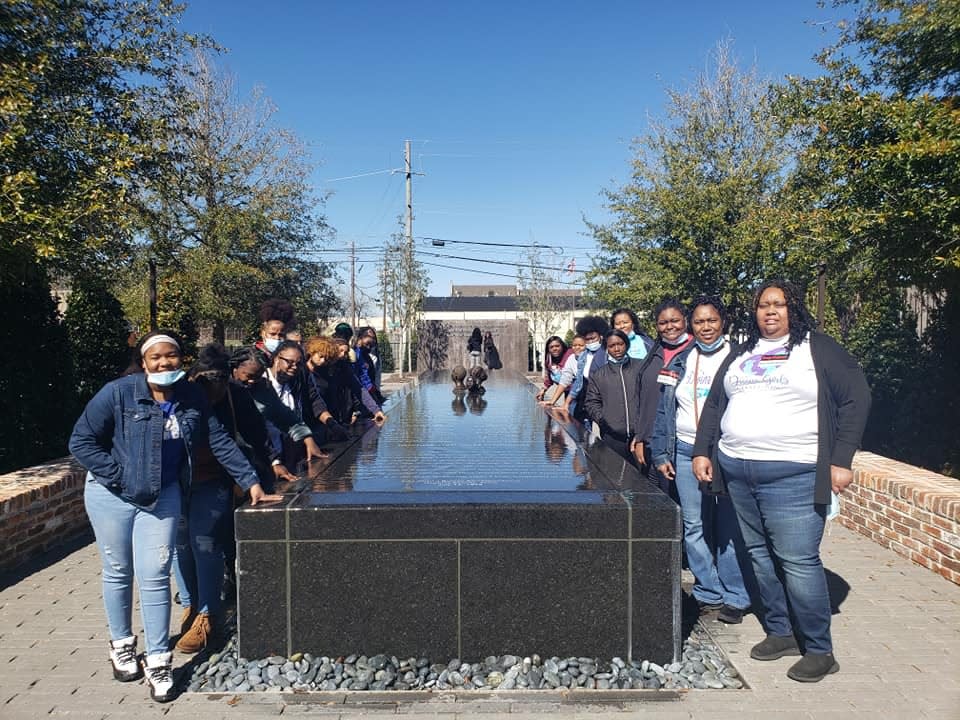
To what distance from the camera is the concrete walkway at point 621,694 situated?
3539 millimetres

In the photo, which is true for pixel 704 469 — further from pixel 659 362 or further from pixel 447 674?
pixel 447 674

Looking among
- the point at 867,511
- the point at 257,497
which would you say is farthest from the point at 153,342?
the point at 867,511

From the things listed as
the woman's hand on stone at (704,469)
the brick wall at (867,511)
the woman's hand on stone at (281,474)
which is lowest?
the brick wall at (867,511)

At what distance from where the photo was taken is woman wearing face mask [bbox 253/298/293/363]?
5711mm

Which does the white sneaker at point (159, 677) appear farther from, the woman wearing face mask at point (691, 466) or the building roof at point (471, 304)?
the building roof at point (471, 304)

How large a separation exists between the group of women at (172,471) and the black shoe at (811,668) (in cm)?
279

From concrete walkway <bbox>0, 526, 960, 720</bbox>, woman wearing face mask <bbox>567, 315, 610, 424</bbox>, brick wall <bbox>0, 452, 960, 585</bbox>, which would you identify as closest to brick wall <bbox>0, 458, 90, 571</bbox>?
brick wall <bbox>0, 452, 960, 585</bbox>

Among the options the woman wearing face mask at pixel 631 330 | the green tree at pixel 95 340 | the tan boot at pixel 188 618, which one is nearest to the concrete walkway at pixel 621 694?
the tan boot at pixel 188 618

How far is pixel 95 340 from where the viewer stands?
11.9m

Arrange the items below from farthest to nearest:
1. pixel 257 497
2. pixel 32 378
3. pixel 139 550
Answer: pixel 32 378
pixel 257 497
pixel 139 550

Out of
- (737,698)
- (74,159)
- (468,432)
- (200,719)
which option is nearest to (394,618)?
(200,719)

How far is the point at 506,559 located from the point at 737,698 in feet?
4.06

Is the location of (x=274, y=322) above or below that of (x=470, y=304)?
below

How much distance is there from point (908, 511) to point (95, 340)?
35.8ft
